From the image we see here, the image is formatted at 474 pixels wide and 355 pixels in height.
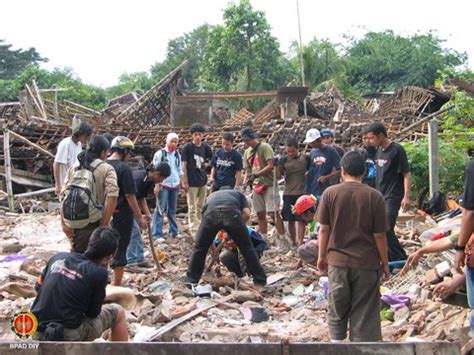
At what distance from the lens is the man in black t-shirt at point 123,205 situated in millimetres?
6387

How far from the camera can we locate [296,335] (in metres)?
5.52

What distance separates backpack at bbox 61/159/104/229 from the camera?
570 centimetres

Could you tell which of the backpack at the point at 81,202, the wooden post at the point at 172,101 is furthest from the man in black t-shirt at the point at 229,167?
the wooden post at the point at 172,101

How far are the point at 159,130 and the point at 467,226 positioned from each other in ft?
45.5

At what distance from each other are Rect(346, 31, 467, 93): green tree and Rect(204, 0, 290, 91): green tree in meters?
7.45

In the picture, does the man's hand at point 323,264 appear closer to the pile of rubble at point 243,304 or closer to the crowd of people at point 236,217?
the crowd of people at point 236,217

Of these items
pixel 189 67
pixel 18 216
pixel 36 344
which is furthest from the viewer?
pixel 189 67

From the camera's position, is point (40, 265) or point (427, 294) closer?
point (427, 294)

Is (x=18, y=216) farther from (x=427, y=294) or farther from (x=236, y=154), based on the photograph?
(x=427, y=294)

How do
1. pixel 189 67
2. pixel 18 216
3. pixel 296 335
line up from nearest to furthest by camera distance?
pixel 296 335 → pixel 18 216 → pixel 189 67

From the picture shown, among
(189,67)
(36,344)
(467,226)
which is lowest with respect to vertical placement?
(36,344)

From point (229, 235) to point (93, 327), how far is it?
2884 mm

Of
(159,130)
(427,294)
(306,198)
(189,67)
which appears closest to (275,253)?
(306,198)

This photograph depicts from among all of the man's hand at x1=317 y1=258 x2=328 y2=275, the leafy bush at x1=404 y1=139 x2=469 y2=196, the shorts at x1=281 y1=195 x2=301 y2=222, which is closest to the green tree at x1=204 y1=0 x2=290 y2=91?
the leafy bush at x1=404 y1=139 x2=469 y2=196
